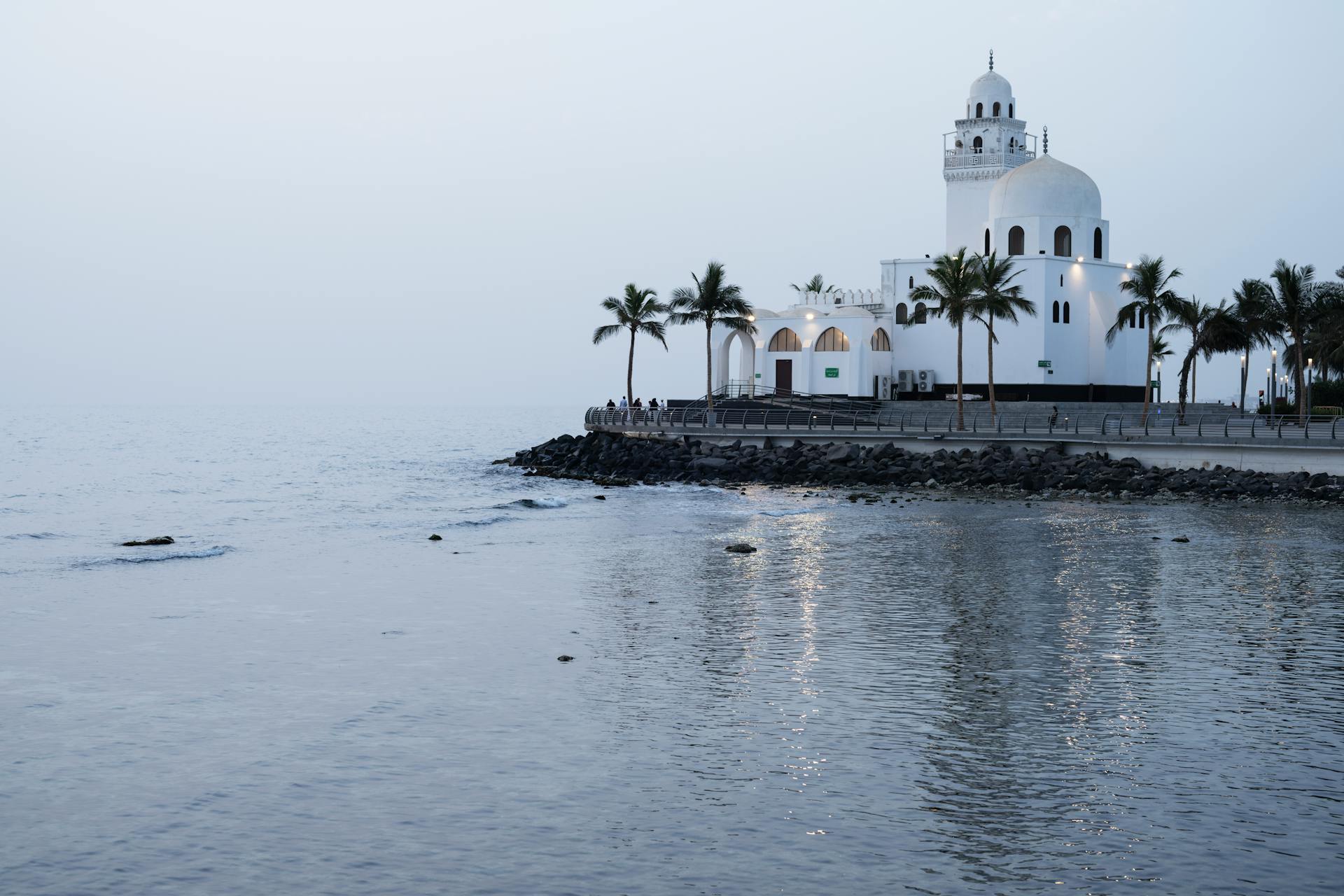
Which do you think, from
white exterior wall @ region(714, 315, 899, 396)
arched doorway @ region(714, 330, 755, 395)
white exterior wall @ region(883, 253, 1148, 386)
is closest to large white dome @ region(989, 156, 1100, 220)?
white exterior wall @ region(883, 253, 1148, 386)

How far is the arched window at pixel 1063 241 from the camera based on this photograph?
69000mm

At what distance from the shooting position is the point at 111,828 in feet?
32.3

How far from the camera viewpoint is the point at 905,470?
46562 millimetres

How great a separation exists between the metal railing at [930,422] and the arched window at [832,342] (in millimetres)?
2987

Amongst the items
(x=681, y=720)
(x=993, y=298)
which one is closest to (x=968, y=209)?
(x=993, y=298)

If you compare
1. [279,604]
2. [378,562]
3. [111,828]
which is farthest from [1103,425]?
[111,828]

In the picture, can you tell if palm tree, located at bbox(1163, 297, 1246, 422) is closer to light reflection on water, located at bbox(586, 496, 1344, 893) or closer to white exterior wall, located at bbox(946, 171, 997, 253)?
white exterior wall, located at bbox(946, 171, 997, 253)

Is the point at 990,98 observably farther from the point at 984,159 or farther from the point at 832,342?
the point at 832,342

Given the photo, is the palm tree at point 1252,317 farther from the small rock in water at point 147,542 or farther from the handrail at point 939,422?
the small rock in water at point 147,542

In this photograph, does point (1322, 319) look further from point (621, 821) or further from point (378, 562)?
point (621, 821)

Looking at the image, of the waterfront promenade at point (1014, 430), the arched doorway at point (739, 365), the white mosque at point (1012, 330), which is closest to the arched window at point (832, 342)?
the white mosque at point (1012, 330)

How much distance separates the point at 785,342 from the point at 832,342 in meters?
2.89

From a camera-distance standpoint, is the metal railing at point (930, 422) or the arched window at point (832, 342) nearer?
the metal railing at point (930, 422)

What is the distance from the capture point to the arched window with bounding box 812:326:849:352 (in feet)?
229
